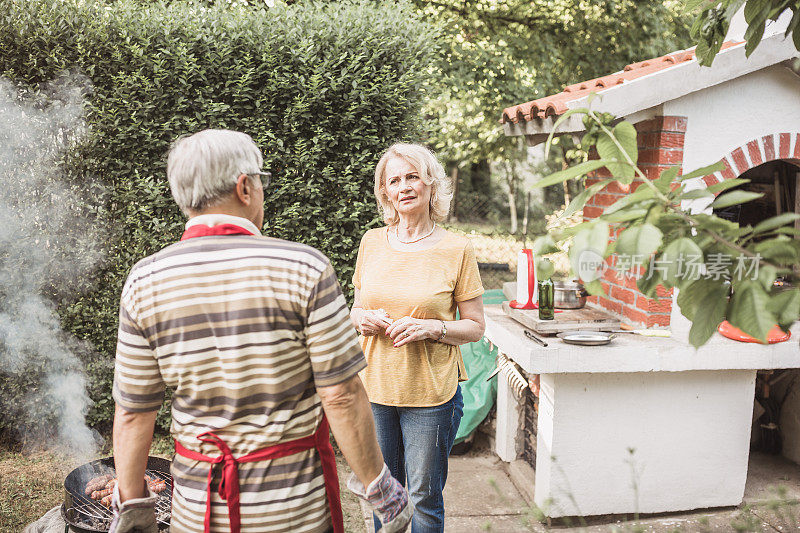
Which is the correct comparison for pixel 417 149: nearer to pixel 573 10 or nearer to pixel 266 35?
pixel 266 35

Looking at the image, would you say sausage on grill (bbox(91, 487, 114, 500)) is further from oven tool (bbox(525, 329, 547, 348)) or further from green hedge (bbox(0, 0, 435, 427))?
oven tool (bbox(525, 329, 547, 348))

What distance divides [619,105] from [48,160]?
3937mm

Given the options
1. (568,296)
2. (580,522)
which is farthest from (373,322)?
(580,522)

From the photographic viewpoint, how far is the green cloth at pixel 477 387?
5059mm

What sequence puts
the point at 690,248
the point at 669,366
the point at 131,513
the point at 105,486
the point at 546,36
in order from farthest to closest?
the point at 546,36, the point at 669,366, the point at 105,486, the point at 131,513, the point at 690,248

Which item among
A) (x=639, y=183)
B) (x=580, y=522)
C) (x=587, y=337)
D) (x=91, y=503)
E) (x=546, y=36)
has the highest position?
(x=546, y=36)

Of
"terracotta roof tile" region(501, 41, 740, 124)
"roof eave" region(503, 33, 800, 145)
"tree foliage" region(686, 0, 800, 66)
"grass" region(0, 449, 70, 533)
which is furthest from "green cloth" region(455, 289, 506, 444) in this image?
"tree foliage" region(686, 0, 800, 66)

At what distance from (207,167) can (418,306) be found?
1364mm

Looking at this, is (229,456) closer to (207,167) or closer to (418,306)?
(207,167)

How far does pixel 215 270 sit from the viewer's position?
1.70 m

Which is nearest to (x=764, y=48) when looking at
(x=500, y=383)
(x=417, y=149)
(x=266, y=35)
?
(x=417, y=149)

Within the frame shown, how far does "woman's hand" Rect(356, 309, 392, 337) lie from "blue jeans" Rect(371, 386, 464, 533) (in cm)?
35

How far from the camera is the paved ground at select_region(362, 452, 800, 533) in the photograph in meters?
3.98

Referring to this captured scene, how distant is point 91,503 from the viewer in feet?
9.84
